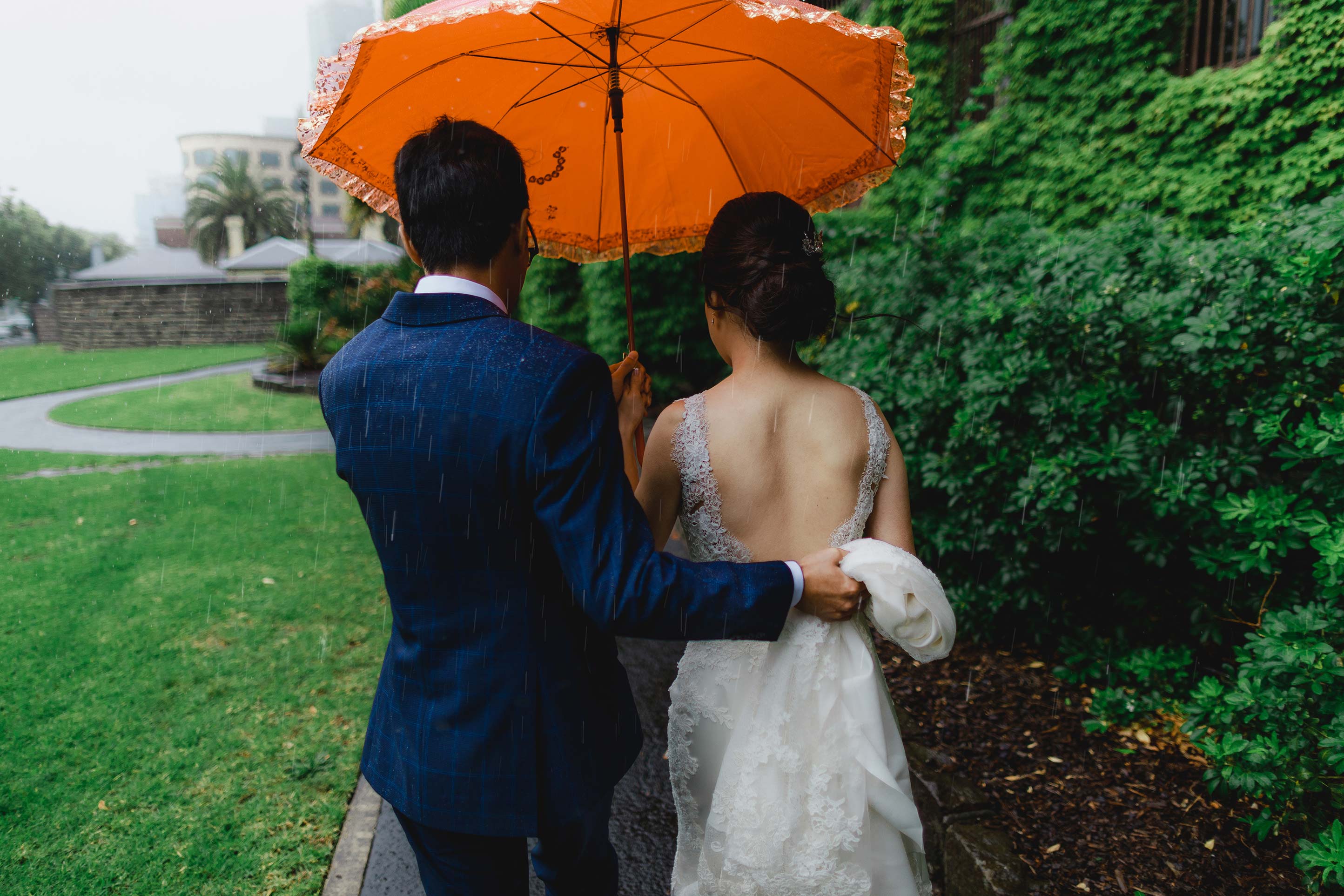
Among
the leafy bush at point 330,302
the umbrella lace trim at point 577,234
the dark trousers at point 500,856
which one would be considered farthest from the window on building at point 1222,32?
the leafy bush at point 330,302

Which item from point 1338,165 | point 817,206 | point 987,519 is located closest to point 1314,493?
point 987,519

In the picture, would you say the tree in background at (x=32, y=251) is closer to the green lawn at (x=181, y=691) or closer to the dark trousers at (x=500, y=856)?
the green lawn at (x=181, y=691)

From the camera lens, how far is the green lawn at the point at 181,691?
3016mm

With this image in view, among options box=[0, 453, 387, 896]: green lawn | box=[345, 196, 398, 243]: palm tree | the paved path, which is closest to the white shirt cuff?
box=[0, 453, 387, 896]: green lawn

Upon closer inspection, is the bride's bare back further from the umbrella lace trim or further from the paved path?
the paved path

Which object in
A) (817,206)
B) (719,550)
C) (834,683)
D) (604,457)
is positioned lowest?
(834,683)

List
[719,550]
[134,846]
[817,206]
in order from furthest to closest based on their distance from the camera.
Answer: [134,846] < [817,206] < [719,550]

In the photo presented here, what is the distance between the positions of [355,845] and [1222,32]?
8.93 meters

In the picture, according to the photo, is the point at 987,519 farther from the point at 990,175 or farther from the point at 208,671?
the point at 990,175

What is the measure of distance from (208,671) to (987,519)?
4.46m

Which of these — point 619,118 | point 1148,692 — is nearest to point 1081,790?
point 1148,692

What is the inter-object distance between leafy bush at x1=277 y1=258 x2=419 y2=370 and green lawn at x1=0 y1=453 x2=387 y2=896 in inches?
409

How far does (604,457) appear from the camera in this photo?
1430mm

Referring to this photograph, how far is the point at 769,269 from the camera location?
186cm
